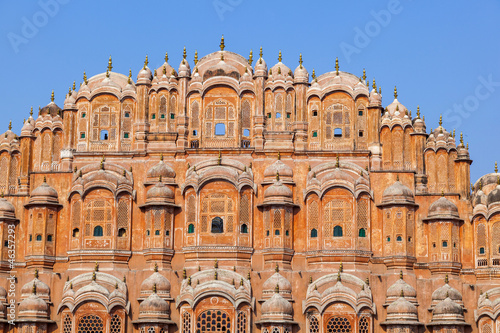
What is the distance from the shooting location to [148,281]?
161ft

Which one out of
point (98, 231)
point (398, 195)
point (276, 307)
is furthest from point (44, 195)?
point (398, 195)

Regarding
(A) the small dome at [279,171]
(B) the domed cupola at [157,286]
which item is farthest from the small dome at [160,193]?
(A) the small dome at [279,171]

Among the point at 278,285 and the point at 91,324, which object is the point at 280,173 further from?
the point at 91,324

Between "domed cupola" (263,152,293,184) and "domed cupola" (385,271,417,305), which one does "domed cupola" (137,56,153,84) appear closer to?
"domed cupola" (263,152,293,184)

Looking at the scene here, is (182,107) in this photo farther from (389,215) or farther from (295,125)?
(389,215)

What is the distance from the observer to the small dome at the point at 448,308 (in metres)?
48.3

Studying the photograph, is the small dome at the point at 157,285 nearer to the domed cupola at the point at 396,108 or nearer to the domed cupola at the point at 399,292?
the domed cupola at the point at 399,292

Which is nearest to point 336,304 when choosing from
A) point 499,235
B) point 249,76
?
point 499,235

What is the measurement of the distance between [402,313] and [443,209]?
16.9ft

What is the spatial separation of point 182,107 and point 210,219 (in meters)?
5.43

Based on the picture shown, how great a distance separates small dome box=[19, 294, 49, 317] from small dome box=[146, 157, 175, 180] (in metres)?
7.27

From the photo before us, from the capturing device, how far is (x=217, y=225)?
166 ft

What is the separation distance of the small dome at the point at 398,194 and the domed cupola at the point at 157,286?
33.3ft

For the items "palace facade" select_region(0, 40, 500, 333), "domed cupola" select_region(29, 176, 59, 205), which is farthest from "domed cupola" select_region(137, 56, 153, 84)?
"domed cupola" select_region(29, 176, 59, 205)
